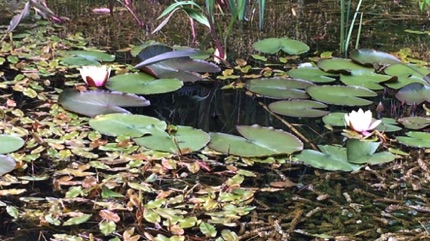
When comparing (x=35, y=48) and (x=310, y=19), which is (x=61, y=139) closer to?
(x=35, y=48)

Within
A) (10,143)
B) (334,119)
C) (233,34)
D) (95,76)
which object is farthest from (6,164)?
(233,34)

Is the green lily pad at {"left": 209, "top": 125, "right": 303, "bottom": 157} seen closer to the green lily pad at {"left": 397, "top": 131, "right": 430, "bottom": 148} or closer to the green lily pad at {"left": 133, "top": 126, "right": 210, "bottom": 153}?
the green lily pad at {"left": 133, "top": 126, "right": 210, "bottom": 153}

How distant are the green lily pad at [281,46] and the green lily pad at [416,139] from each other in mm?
787

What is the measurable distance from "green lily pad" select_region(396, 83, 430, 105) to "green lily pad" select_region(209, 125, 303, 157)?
0.49m

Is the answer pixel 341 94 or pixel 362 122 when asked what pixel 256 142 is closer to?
pixel 362 122

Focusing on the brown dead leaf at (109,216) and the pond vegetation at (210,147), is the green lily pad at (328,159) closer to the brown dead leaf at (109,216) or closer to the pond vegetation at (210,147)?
the pond vegetation at (210,147)

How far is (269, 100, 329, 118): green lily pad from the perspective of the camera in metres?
1.51

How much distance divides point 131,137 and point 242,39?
1.14 metres

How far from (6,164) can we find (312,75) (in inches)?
41.5

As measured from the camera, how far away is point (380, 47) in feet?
7.34

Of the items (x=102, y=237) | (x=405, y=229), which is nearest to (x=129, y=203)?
(x=102, y=237)

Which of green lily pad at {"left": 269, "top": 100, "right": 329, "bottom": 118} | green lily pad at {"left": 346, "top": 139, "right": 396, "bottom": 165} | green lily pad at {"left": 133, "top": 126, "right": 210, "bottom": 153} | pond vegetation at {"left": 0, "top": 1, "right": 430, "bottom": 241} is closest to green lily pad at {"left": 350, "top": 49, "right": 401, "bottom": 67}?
pond vegetation at {"left": 0, "top": 1, "right": 430, "bottom": 241}

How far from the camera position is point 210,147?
128 centimetres

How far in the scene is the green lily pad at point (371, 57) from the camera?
76.1 inches
